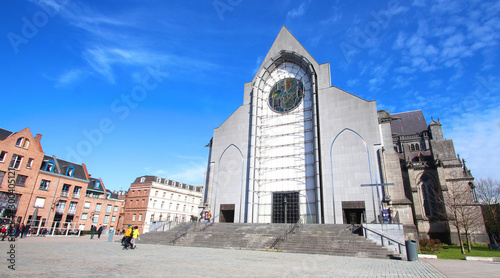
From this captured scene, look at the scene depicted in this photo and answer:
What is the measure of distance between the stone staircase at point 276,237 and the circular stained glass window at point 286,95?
1433cm

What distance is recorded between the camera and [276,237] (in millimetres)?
18281

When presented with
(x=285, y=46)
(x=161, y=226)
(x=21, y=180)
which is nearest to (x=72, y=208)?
(x=21, y=180)

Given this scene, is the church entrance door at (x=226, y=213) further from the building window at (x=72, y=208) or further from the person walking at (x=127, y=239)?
the building window at (x=72, y=208)

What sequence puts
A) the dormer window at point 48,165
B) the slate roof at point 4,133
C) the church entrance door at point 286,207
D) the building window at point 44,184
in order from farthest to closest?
the dormer window at point 48,165 < the building window at point 44,184 < the slate roof at point 4,133 < the church entrance door at point 286,207

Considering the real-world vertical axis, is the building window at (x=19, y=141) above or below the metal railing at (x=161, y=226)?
above

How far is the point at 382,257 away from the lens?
13492 mm

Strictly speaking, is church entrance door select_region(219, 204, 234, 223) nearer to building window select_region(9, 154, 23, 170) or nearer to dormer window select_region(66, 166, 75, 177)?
building window select_region(9, 154, 23, 170)

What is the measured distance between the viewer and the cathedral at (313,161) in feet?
73.6

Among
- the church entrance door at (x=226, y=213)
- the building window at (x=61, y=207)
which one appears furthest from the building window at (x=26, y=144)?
the church entrance door at (x=226, y=213)

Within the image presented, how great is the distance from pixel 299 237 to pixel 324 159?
30.5 ft

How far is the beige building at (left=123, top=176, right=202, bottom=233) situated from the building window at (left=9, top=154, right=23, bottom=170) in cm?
2122

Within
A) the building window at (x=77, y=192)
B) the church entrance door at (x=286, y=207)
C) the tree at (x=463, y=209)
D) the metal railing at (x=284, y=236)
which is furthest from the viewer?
the building window at (x=77, y=192)

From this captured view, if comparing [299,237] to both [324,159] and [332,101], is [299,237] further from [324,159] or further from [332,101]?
[332,101]

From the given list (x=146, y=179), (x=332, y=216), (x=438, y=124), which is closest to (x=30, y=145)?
(x=146, y=179)
